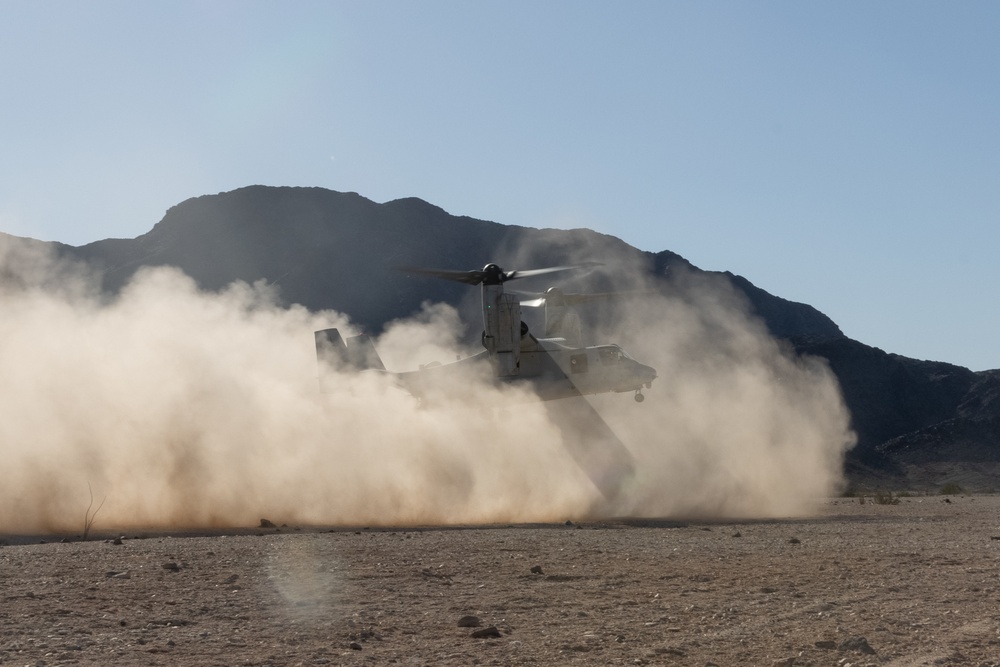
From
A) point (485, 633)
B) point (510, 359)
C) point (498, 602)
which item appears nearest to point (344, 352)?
point (510, 359)

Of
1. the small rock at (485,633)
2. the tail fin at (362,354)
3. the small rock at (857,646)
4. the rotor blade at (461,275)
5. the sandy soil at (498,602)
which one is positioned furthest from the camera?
the tail fin at (362,354)

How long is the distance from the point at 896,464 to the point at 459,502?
81168 millimetres

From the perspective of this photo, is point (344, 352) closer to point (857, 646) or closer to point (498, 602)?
point (498, 602)

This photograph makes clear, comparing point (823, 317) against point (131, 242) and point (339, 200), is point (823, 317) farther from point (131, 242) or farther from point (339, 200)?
point (131, 242)

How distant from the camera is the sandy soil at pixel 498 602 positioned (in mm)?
9656

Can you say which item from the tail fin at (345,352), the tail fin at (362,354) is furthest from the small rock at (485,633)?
the tail fin at (362,354)

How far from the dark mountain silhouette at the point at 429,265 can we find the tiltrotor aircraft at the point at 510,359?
69.1m

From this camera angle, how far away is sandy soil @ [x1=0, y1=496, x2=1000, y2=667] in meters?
9.66

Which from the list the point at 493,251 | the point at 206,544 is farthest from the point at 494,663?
the point at 493,251

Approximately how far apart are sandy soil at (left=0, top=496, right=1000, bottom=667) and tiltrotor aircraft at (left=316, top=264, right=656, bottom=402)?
15.1 meters

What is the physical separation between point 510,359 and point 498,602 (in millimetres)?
22677

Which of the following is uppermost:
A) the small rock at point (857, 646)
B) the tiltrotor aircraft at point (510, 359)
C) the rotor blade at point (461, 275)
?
the rotor blade at point (461, 275)

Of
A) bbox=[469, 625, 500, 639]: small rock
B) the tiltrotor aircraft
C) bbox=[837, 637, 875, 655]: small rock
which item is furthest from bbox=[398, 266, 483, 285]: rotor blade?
bbox=[837, 637, 875, 655]: small rock

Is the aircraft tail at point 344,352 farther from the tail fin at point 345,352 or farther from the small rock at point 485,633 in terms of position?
the small rock at point 485,633
